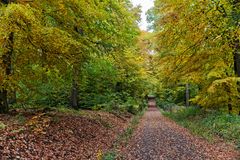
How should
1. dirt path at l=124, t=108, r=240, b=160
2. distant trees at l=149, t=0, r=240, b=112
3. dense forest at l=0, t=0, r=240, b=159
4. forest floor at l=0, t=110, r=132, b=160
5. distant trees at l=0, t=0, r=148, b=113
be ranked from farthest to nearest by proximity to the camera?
distant trees at l=149, t=0, r=240, b=112 < dirt path at l=124, t=108, r=240, b=160 < distant trees at l=0, t=0, r=148, b=113 < dense forest at l=0, t=0, r=240, b=159 < forest floor at l=0, t=110, r=132, b=160

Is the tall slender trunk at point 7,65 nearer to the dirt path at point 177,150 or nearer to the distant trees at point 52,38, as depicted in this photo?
the distant trees at point 52,38

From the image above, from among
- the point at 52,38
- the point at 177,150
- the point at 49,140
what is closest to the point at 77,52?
the point at 52,38

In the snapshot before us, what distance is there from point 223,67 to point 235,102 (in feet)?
7.09

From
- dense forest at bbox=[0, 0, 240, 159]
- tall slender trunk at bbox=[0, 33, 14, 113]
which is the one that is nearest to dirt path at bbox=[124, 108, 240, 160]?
dense forest at bbox=[0, 0, 240, 159]

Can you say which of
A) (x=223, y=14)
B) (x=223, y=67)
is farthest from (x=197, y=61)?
(x=223, y=14)

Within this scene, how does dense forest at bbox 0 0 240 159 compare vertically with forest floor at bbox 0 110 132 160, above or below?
above

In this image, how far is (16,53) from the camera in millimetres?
11289

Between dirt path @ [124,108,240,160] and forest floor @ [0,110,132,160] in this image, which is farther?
dirt path @ [124,108,240,160]

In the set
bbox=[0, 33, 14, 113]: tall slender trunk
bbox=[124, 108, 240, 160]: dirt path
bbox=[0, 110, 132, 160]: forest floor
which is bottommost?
bbox=[124, 108, 240, 160]: dirt path

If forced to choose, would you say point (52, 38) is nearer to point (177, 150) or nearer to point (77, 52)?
point (77, 52)

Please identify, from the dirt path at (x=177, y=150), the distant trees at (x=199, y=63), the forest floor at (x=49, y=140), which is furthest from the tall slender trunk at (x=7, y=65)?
the distant trees at (x=199, y=63)

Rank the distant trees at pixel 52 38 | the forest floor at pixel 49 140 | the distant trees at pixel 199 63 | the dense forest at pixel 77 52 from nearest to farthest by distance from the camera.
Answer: the forest floor at pixel 49 140, the dense forest at pixel 77 52, the distant trees at pixel 52 38, the distant trees at pixel 199 63

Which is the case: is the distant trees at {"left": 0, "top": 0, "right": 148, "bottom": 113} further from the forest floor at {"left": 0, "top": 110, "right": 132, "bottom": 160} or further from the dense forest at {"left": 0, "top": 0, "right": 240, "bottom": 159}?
the forest floor at {"left": 0, "top": 110, "right": 132, "bottom": 160}

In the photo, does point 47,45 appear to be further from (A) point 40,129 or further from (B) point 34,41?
(A) point 40,129
